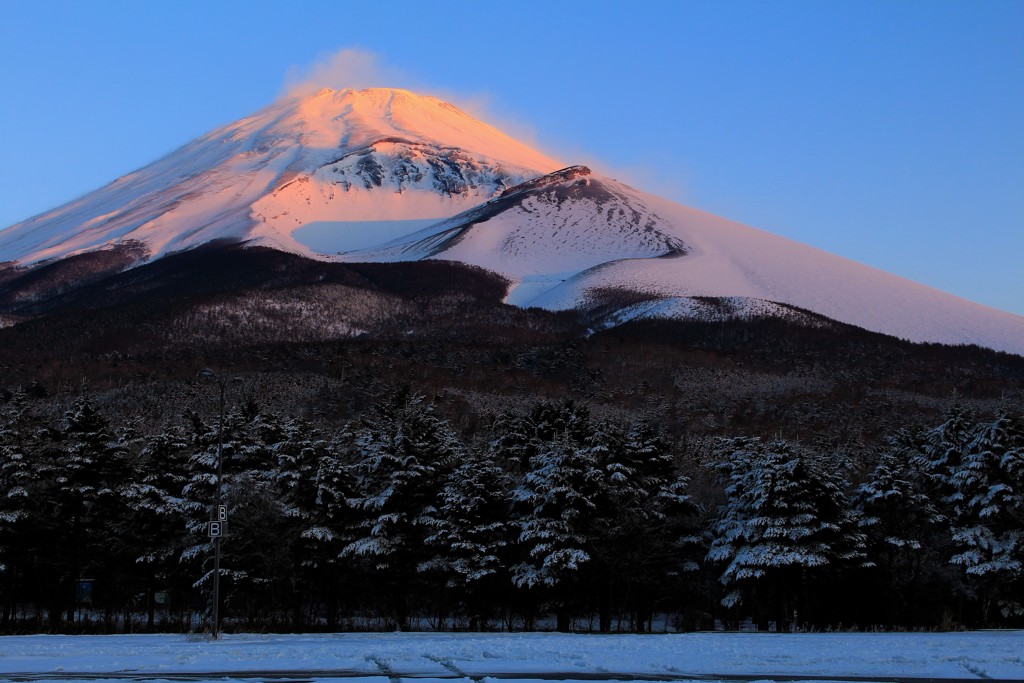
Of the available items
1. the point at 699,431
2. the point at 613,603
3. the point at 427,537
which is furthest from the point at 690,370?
the point at 427,537

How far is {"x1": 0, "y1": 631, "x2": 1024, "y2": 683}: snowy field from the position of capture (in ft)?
64.7

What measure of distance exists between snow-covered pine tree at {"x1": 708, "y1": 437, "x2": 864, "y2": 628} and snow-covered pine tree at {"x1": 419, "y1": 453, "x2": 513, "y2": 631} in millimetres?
9160

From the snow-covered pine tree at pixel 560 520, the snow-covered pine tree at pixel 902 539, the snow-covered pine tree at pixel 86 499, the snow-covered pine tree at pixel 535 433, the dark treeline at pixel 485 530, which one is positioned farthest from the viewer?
the snow-covered pine tree at pixel 535 433

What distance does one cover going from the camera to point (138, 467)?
47.3 m

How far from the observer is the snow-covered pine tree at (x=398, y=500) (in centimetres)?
4272

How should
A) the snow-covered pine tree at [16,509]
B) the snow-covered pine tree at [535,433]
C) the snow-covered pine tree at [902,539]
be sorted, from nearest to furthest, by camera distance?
the snow-covered pine tree at [16,509] → the snow-covered pine tree at [902,539] → the snow-covered pine tree at [535,433]

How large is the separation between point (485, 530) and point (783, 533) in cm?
1185

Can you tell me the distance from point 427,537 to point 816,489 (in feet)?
52.1

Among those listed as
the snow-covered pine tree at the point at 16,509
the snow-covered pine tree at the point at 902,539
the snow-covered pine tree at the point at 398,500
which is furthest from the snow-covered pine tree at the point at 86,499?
the snow-covered pine tree at the point at 902,539

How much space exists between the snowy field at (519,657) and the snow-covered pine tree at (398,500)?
1488 cm

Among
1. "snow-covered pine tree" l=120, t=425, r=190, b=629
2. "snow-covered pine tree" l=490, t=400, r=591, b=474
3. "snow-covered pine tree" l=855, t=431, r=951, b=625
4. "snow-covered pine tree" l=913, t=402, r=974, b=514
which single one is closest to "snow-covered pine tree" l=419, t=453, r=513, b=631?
"snow-covered pine tree" l=490, t=400, r=591, b=474

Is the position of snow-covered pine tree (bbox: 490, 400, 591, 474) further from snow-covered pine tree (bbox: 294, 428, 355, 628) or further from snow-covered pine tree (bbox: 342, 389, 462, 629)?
snow-covered pine tree (bbox: 294, 428, 355, 628)

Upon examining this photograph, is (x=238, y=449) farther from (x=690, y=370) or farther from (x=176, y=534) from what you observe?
(x=690, y=370)

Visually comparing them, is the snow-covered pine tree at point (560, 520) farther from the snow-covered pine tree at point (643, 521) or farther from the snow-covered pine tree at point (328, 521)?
the snow-covered pine tree at point (328, 521)
